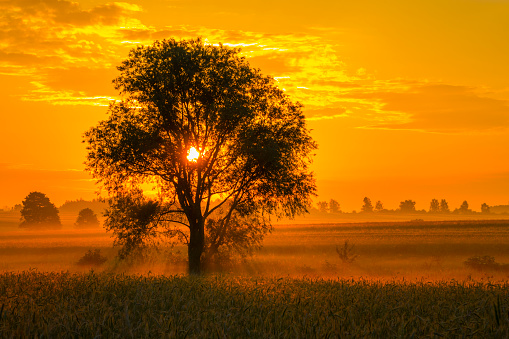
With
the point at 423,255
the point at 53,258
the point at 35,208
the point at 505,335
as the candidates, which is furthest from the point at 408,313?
the point at 35,208

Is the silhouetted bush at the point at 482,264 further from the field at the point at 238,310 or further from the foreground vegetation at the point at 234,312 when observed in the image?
the foreground vegetation at the point at 234,312

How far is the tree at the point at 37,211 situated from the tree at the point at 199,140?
93474mm

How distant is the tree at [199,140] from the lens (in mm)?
32031

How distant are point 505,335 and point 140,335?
5342 millimetres

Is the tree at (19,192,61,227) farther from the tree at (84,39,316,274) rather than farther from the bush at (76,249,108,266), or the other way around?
the tree at (84,39,316,274)

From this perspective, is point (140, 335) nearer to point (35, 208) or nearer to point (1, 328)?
point (1, 328)

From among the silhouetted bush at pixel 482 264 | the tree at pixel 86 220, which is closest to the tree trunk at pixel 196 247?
the silhouetted bush at pixel 482 264

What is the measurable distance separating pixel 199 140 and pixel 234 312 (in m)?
23.5

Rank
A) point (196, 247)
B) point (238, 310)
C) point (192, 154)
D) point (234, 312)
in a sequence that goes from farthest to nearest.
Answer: point (196, 247) → point (192, 154) → point (234, 312) → point (238, 310)

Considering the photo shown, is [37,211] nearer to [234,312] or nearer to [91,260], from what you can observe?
[91,260]

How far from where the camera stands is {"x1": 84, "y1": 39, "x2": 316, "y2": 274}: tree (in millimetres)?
32031

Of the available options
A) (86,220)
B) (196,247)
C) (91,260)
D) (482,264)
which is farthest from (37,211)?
(482,264)

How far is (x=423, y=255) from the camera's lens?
169 feet

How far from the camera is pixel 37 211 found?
12056 centimetres
